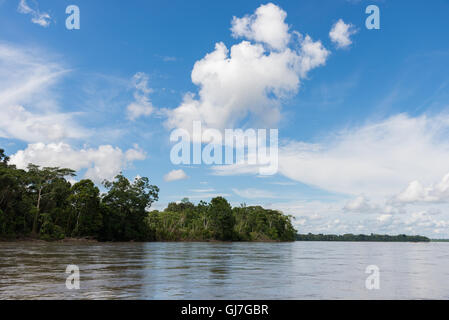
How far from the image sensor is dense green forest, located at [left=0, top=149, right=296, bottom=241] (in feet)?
257

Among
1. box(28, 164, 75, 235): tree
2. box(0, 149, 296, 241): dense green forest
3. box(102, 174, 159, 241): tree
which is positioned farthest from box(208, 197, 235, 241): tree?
box(28, 164, 75, 235): tree

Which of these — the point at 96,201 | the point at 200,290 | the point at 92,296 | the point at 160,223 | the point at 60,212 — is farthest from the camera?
the point at 160,223

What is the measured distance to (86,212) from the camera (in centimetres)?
9306

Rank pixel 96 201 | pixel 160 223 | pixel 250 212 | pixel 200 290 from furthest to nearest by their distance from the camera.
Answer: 1. pixel 250 212
2. pixel 160 223
3. pixel 96 201
4. pixel 200 290

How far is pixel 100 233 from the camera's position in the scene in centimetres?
10006

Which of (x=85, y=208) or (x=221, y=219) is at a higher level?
(x=85, y=208)

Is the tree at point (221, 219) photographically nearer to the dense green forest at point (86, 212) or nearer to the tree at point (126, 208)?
the dense green forest at point (86, 212)

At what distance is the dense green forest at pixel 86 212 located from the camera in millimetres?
78312

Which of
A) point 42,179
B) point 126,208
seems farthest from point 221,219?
point 42,179

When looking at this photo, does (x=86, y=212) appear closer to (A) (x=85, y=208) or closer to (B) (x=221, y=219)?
(A) (x=85, y=208)
